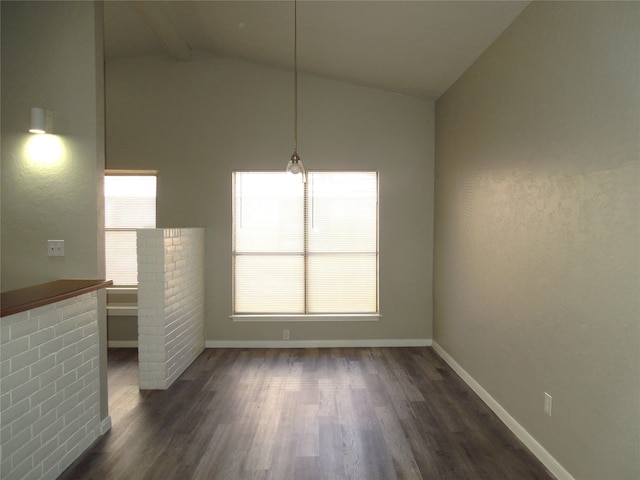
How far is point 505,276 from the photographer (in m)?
2.80

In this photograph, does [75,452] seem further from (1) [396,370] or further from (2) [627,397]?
(2) [627,397]

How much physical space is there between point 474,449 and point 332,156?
10.6ft

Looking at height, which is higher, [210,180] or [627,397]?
[210,180]

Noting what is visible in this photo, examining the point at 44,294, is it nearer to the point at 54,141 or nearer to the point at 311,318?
the point at 54,141

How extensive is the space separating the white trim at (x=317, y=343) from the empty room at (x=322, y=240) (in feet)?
0.08

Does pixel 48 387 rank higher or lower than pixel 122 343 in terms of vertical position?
higher

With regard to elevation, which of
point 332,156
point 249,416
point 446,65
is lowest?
point 249,416

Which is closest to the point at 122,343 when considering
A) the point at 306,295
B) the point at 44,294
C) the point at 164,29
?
the point at 306,295

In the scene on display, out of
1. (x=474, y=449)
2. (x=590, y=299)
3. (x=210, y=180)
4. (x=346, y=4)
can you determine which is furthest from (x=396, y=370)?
(x=346, y=4)

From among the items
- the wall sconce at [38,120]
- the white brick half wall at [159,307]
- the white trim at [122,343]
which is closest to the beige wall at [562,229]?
the white brick half wall at [159,307]

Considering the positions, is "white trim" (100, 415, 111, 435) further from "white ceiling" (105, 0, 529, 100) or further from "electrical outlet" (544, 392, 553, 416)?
"white ceiling" (105, 0, 529, 100)

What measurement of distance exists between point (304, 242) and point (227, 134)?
1.56 meters

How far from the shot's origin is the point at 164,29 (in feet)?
12.1

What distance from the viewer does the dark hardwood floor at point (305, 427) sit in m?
2.26
